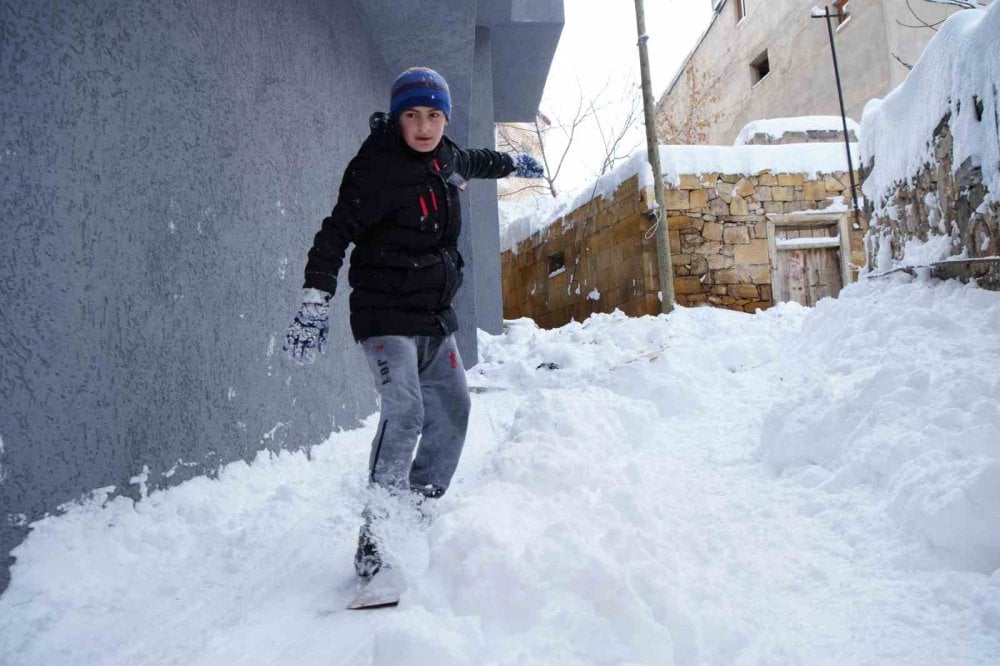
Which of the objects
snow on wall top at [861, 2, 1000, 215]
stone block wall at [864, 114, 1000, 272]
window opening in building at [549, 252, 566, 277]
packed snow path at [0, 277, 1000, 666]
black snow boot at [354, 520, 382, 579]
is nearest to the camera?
packed snow path at [0, 277, 1000, 666]

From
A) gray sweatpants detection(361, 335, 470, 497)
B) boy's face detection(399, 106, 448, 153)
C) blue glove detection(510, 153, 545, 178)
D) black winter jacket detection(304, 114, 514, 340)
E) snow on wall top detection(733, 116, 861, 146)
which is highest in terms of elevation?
snow on wall top detection(733, 116, 861, 146)

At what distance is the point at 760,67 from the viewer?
683 inches

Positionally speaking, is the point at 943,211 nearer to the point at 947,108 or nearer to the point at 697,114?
the point at 947,108

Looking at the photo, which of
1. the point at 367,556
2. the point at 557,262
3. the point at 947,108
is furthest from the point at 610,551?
the point at 557,262

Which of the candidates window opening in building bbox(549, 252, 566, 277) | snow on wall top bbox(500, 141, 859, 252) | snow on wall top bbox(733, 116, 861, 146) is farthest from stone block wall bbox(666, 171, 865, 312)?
window opening in building bbox(549, 252, 566, 277)

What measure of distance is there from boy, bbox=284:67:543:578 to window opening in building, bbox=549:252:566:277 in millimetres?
10408

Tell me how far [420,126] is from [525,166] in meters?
0.88

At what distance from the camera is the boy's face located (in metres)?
1.97

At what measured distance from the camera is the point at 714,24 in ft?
62.6

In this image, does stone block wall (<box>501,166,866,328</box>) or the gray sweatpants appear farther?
stone block wall (<box>501,166,866,328</box>)

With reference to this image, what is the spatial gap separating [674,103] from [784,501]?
2092cm

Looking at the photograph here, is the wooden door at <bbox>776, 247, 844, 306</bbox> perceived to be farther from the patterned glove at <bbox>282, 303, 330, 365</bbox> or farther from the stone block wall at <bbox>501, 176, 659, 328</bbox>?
the patterned glove at <bbox>282, 303, 330, 365</bbox>

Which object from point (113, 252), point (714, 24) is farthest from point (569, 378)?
point (714, 24)

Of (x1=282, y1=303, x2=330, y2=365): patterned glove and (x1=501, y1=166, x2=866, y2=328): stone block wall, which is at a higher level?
(x1=501, y1=166, x2=866, y2=328): stone block wall
